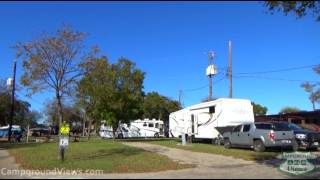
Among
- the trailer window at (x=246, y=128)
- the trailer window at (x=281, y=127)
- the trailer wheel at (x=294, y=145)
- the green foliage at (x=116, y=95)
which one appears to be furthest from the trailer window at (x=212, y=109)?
the green foliage at (x=116, y=95)

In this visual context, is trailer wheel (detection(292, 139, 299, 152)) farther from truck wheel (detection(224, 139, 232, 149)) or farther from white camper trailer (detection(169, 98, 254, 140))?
white camper trailer (detection(169, 98, 254, 140))

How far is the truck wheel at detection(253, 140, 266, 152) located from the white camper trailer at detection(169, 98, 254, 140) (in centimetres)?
469

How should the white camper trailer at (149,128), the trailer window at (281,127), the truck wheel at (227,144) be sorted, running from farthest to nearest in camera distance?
the white camper trailer at (149,128) → the truck wheel at (227,144) → the trailer window at (281,127)

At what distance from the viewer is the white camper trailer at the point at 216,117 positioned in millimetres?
33250

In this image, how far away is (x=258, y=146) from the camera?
26.0m

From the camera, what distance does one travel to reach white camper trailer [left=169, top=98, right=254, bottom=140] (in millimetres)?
33250

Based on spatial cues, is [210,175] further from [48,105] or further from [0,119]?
[48,105]

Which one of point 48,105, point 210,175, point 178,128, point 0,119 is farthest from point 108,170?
point 48,105

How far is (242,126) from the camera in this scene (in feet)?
91.9

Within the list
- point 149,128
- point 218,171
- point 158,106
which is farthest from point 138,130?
point 218,171

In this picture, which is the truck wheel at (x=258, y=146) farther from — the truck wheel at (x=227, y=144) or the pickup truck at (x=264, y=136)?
the truck wheel at (x=227, y=144)

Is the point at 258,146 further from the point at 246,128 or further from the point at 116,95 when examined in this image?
the point at 116,95

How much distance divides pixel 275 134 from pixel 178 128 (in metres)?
16.8

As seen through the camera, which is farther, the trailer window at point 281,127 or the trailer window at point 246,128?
the trailer window at point 246,128
